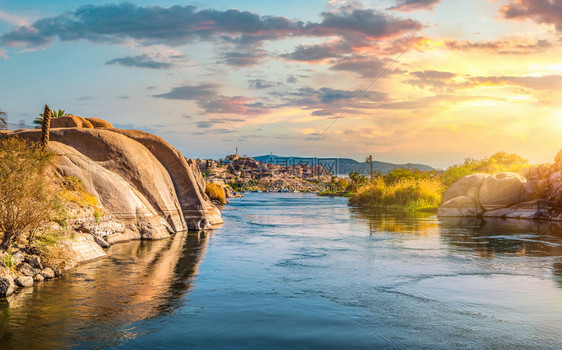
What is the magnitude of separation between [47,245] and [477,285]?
543 inches

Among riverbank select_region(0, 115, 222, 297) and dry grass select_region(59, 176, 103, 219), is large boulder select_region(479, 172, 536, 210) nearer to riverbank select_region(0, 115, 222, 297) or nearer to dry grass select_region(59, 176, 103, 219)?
riverbank select_region(0, 115, 222, 297)

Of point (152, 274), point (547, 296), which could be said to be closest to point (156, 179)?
point (152, 274)

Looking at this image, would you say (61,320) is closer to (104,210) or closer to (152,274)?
(152,274)

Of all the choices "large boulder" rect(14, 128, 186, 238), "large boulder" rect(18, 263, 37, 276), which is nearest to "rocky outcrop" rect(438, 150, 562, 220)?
"large boulder" rect(14, 128, 186, 238)

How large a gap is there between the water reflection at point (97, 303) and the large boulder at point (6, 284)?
0.77 feet

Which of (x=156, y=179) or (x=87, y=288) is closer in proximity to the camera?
(x=87, y=288)

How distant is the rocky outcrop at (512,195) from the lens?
39.9 metres

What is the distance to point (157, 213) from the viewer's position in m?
25.6

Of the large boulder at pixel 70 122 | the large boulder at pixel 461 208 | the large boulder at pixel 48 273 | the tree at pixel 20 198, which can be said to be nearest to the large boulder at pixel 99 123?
the large boulder at pixel 70 122

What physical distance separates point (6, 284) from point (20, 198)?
3.06 metres

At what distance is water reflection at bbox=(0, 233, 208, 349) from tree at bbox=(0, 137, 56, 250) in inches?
77.2

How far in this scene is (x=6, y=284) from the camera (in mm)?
11727

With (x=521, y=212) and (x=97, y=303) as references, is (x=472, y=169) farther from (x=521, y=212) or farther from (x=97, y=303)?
(x=97, y=303)

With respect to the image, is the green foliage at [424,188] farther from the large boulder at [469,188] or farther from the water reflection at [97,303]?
the water reflection at [97,303]
